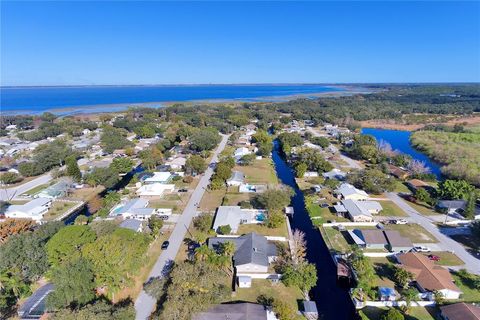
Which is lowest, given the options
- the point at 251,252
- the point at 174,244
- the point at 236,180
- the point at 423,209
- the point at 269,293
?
the point at 423,209

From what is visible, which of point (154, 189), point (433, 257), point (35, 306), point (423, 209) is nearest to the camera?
point (35, 306)

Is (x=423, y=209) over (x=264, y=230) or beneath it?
beneath

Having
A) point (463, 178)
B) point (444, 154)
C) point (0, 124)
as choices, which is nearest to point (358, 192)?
point (463, 178)

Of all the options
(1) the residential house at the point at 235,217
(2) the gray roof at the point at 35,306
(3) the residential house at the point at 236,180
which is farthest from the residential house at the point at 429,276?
(2) the gray roof at the point at 35,306

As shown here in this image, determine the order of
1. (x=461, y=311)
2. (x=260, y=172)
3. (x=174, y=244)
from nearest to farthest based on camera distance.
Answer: (x=461, y=311), (x=174, y=244), (x=260, y=172)

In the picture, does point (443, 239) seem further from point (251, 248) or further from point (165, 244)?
point (165, 244)

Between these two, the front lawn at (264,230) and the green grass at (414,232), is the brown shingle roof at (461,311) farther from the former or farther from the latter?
the front lawn at (264,230)

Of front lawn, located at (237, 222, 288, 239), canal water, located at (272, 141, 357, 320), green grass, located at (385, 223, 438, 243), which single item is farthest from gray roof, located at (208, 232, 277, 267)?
green grass, located at (385, 223, 438, 243)

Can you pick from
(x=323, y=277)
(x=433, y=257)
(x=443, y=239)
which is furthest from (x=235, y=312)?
(x=443, y=239)
